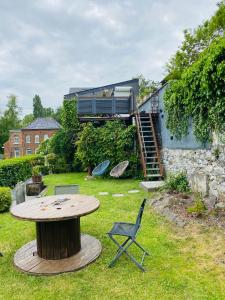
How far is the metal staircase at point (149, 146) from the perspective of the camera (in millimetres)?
→ 9578

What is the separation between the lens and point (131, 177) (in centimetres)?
1101

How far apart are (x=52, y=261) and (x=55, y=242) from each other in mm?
296

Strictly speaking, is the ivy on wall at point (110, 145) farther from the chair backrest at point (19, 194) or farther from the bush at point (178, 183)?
the chair backrest at point (19, 194)

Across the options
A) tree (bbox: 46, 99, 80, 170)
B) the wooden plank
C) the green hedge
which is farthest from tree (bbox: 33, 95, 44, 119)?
the wooden plank

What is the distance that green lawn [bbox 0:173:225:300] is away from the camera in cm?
284

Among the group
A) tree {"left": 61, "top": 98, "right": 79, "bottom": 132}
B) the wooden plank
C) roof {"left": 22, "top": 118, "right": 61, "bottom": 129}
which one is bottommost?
the wooden plank

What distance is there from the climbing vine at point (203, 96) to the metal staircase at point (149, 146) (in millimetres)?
2365

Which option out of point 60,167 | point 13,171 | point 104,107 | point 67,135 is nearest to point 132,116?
point 104,107

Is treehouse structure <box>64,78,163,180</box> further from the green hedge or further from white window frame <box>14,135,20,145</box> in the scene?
white window frame <box>14,135,20,145</box>

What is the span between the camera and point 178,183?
7.35 m

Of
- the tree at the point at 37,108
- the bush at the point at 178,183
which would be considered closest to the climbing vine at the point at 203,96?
the bush at the point at 178,183

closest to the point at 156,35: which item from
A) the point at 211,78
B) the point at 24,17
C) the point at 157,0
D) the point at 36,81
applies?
the point at 157,0

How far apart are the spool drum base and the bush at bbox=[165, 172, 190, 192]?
12.4 feet

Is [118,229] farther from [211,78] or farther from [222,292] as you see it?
[211,78]
